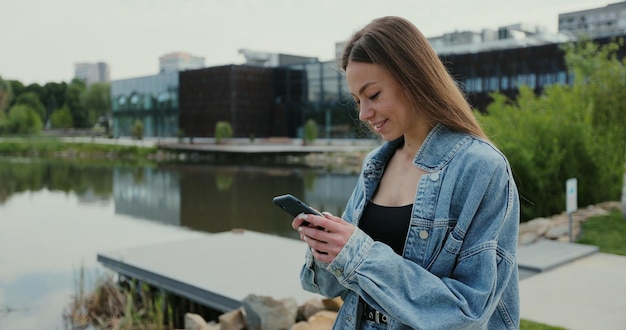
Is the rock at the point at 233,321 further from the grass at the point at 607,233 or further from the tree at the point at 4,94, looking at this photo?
the tree at the point at 4,94

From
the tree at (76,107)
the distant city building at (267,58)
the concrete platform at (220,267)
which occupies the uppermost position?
the distant city building at (267,58)

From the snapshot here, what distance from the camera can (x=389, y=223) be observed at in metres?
1.30

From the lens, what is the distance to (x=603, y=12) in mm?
51125

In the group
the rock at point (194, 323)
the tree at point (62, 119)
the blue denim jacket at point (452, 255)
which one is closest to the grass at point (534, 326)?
the rock at point (194, 323)

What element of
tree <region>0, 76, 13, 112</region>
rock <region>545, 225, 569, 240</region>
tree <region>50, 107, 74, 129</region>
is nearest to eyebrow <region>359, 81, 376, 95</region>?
rock <region>545, 225, 569, 240</region>

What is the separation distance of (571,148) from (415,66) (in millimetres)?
8885

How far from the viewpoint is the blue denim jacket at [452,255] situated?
1127 mm

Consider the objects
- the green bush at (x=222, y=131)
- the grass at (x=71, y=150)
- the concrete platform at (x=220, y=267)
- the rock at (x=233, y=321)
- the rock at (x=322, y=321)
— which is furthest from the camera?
the grass at (x=71, y=150)

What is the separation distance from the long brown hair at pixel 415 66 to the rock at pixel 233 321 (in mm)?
3147

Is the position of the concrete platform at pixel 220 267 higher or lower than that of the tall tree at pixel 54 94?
lower

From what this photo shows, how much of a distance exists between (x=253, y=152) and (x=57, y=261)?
21.0 m

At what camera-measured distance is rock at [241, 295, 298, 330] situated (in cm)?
396

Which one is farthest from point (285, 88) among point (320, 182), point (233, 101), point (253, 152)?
point (320, 182)

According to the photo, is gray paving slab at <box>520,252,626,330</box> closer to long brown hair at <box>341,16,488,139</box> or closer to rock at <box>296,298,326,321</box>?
rock at <box>296,298,326,321</box>
